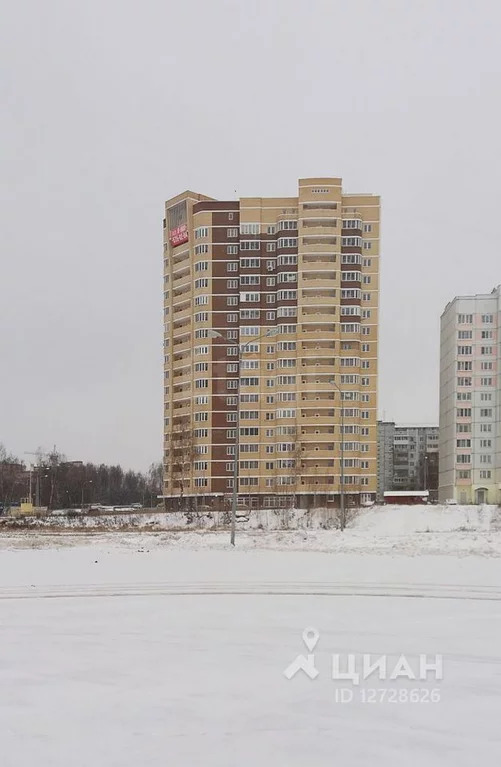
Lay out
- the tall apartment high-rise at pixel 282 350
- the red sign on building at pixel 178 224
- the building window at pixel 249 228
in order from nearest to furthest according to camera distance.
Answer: the tall apartment high-rise at pixel 282 350 → the building window at pixel 249 228 → the red sign on building at pixel 178 224

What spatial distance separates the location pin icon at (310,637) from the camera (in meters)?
9.03

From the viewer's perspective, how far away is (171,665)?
8.07 meters

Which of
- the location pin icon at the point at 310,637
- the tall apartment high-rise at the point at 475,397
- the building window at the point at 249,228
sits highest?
the building window at the point at 249,228

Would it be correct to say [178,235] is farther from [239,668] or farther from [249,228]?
[239,668]

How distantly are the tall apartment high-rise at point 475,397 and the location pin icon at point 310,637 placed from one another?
92.8m

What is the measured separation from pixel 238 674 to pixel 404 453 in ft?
612

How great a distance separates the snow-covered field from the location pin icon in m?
0.10

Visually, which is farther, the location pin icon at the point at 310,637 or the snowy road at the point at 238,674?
the location pin icon at the point at 310,637

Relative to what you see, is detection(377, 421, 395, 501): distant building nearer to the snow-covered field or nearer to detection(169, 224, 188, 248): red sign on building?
detection(169, 224, 188, 248): red sign on building

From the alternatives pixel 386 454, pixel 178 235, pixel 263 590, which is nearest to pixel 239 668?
pixel 263 590

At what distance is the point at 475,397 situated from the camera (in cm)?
10044

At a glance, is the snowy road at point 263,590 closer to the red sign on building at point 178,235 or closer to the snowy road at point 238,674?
the snowy road at point 238,674

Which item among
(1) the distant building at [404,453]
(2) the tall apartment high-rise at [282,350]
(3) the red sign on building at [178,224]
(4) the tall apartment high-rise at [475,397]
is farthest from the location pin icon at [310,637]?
(1) the distant building at [404,453]

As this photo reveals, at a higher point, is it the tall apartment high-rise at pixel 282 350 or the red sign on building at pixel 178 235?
the red sign on building at pixel 178 235
